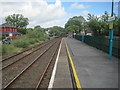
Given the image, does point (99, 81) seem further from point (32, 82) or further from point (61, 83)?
point (32, 82)

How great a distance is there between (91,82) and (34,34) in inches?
1805

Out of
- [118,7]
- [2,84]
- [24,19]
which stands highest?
[24,19]

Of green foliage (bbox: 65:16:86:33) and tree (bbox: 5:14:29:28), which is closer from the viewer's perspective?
green foliage (bbox: 65:16:86:33)

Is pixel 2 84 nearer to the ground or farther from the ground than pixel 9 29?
nearer to the ground

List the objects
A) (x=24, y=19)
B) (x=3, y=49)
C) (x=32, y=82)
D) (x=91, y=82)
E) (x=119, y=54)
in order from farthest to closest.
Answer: (x=24, y=19) < (x=3, y=49) < (x=119, y=54) < (x=32, y=82) < (x=91, y=82)

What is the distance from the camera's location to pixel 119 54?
12898 mm

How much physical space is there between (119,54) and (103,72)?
4.93m

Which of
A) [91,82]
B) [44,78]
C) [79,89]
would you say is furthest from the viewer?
[44,78]

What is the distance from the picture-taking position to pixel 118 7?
42.5 ft

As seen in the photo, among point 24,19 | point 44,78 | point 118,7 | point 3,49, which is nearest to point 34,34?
point 3,49

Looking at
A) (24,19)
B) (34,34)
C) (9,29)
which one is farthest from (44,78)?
(24,19)

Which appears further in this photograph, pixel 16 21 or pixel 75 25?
pixel 16 21

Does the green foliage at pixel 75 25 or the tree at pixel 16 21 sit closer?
the green foliage at pixel 75 25

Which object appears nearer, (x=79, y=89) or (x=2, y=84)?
(x=79, y=89)
